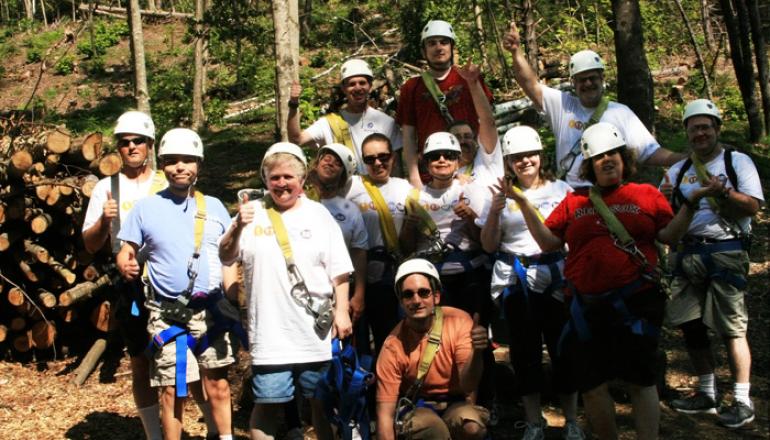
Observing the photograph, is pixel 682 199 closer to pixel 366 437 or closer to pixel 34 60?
pixel 366 437

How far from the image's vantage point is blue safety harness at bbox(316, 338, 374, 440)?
5512 mm

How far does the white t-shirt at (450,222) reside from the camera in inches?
250

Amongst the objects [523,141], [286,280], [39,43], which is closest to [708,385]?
[523,141]

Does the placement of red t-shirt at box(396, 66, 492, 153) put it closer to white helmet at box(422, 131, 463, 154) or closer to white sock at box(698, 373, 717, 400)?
white helmet at box(422, 131, 463, 154)

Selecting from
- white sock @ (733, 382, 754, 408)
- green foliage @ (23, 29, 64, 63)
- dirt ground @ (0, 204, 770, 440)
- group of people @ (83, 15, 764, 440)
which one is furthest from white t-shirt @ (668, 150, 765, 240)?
green foliage @ (23, 29, 64, 63)

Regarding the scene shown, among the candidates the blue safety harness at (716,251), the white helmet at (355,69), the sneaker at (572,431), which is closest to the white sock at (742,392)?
the blue safety harness at (716,251)

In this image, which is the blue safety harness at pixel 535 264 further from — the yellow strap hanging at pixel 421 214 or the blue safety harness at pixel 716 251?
the blue safety harness at pixel 716 251

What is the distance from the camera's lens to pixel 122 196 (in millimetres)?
6305

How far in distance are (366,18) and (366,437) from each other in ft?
98.5

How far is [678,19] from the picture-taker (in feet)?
79.9

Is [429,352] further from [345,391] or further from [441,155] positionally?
[441,155]

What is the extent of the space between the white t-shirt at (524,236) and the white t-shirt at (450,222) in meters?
0.21

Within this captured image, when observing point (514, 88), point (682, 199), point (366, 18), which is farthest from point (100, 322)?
point (366, 18)

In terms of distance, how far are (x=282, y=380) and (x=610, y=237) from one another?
2.21m
